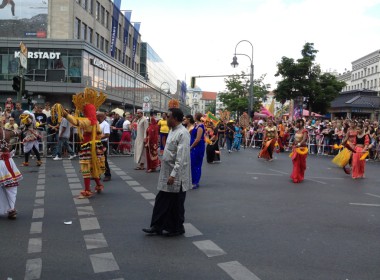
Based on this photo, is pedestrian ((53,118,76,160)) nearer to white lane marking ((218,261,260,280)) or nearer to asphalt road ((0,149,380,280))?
asphalt road ((0,149,380,280))

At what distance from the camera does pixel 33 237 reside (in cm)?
580

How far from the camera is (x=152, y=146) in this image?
43.1 feet

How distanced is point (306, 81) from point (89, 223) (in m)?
37.7

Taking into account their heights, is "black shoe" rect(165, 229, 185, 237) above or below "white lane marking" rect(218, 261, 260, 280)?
above

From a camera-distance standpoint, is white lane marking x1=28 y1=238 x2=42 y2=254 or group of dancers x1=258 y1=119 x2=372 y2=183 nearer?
white lane marking x1=28 y1=238 x2=42 y2=254

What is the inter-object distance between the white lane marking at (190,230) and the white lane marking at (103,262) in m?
1.36

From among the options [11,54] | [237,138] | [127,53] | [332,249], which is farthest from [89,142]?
[127,53]

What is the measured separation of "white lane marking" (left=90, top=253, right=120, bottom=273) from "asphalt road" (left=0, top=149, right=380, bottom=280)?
12mm

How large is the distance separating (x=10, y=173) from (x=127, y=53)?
58.2 m

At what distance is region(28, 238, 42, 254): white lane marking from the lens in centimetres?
524

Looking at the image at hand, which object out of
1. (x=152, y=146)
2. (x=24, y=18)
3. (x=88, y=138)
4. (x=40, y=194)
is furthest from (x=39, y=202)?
(x=24, y=18)

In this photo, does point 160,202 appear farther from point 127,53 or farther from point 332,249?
point 127,53

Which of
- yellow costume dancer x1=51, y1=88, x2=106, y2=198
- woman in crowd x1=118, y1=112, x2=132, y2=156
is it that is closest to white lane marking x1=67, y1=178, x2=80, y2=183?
yellow costume dancer x1=51, y1=88, x2=106, y2=198

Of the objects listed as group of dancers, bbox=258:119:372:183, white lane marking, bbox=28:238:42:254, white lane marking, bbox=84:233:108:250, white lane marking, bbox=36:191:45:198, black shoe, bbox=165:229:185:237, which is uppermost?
group of dancers, bbox=258:119:372:183
